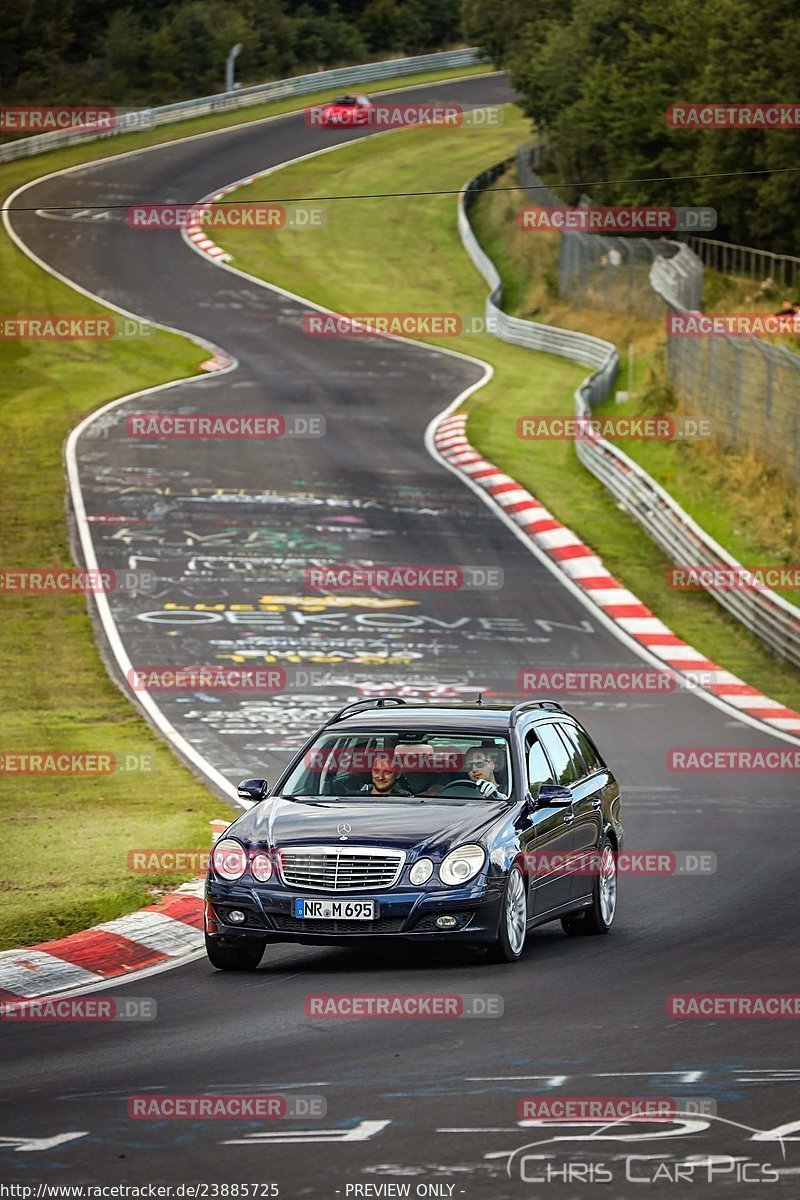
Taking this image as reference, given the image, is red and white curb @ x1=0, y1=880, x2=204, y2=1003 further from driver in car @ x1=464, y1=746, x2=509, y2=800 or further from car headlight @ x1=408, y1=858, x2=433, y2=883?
driver in car @ x1=464, y1=746, x2=509, y2=800

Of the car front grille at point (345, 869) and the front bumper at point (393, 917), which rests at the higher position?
the car front grille at point (345, 869)

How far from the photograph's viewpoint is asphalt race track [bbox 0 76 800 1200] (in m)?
7.18

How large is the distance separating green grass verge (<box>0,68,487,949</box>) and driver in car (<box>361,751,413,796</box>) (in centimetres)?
191

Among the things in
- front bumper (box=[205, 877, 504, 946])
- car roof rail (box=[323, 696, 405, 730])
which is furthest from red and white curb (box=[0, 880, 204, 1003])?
car roof rail (box=[323, 696, 405, 730])

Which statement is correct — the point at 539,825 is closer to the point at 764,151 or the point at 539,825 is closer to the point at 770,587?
the point at 770,587

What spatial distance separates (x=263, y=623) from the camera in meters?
27.8

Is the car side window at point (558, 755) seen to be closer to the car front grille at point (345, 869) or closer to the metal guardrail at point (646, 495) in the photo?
the car front grille at point (345, 869)

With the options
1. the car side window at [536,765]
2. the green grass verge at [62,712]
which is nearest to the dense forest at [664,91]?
the green grass verge at [62,712]

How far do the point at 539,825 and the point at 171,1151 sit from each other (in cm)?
518

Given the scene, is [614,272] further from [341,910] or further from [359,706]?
[341,910]

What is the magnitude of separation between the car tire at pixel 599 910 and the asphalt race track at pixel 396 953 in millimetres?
167

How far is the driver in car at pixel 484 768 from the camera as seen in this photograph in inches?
472

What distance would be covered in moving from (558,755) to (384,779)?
5.03ft

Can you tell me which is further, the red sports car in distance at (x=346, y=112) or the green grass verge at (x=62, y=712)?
the red sports car in distance at (x=346, y=112)
